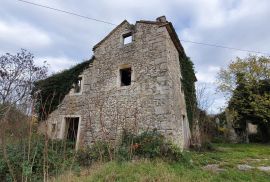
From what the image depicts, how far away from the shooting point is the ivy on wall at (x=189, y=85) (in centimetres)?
970

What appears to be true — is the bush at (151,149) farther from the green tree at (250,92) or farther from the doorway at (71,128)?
the green tree at (250,92)

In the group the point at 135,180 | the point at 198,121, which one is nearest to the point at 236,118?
the point at 198,121

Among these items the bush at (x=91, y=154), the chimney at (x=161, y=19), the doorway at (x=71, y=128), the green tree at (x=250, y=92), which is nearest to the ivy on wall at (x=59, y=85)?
the doorway at (x=71, y=128)

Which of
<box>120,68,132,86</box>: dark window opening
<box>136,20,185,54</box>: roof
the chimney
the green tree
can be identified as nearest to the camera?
<box>136,20,185,54</box>: roof

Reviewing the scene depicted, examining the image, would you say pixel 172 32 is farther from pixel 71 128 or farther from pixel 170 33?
pixel 71 128

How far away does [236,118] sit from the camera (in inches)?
630

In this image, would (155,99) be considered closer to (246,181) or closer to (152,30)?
(152,30)

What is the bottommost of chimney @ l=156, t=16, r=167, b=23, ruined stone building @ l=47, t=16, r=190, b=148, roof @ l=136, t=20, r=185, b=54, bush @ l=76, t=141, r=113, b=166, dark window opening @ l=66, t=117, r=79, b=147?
bush @ l=76, t=141, r=113, b=166

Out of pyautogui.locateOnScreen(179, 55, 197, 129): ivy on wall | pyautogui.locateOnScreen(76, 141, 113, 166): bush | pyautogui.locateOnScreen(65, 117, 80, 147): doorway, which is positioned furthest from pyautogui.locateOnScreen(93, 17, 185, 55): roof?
pyautogui.locateOnScreen(76, 141, 113, 166): bush

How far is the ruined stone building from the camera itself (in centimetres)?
719

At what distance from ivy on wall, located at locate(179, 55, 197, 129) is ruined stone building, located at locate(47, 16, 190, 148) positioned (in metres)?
0.51

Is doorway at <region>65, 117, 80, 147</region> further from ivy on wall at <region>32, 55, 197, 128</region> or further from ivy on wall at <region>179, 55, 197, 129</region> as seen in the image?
ivy on wall at <region>179, 55, 197, 129</region>

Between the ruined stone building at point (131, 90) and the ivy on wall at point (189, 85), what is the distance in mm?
513

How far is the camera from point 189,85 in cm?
1015
